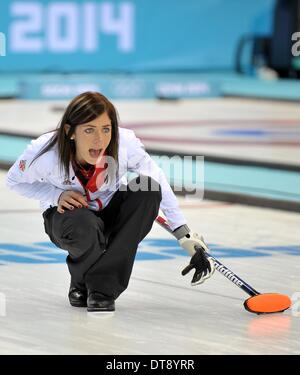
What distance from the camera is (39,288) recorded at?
515 cm

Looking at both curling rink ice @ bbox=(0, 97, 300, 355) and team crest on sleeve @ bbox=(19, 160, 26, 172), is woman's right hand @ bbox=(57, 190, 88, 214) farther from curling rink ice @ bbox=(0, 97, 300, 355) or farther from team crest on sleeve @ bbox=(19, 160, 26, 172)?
curling rink ice @ bbox=(0, 97, 300, 355)

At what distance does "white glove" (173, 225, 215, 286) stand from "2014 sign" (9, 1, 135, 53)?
10612 millimetres

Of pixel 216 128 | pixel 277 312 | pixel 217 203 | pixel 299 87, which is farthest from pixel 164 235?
pixel 299 87

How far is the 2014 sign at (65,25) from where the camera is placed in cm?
1505

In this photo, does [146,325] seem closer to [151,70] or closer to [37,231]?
[37,231]

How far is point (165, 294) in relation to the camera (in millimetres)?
5098

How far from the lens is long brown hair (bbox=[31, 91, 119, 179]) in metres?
4.54

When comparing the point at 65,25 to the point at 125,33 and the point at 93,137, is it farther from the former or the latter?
the point at 93,137

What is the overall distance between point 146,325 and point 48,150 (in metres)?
0.77

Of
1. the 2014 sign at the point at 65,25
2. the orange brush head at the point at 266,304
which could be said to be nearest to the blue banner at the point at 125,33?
the 2014 sign at the point at 65,25

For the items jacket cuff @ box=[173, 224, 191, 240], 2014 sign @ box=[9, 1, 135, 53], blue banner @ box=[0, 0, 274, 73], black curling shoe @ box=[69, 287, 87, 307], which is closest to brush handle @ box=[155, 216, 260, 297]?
jacket cuff @ box=[173, 224, 191, 240]

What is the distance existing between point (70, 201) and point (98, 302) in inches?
16.3

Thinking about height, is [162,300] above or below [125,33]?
above

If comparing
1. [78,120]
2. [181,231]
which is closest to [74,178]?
[78,120]
